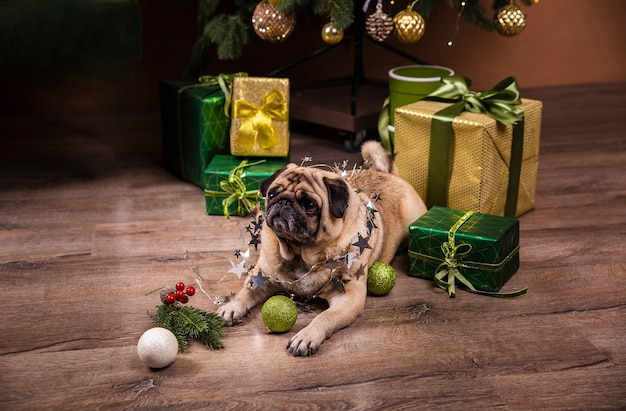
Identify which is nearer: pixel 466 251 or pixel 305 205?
pixel 305 205

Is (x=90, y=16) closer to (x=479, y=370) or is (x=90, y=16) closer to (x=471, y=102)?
(x=471, y=102)

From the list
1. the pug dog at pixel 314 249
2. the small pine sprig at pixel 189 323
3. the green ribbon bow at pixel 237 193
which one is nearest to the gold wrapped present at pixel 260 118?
the green ribbon bow at pixel 237 193

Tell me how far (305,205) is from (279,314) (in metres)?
0.25

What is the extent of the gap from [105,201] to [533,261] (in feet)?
4.60

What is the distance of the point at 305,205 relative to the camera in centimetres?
176

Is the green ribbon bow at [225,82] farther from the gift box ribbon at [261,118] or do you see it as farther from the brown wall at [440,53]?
the brown wall at [440,53]

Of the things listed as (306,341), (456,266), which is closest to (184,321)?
(306,341)

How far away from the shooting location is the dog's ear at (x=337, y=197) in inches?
68.9

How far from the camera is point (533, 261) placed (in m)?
2.14

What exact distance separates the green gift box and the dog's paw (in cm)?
61

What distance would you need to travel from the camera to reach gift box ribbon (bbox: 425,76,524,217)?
225 cm

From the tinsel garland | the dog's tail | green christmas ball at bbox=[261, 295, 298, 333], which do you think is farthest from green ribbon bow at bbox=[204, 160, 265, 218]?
green christmas ball at bbox=[261, 295, 298, 333]

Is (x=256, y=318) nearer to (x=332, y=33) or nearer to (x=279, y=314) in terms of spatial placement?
(x=279, y=314)

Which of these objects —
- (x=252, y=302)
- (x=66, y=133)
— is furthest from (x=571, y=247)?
(x=66, y=133)
